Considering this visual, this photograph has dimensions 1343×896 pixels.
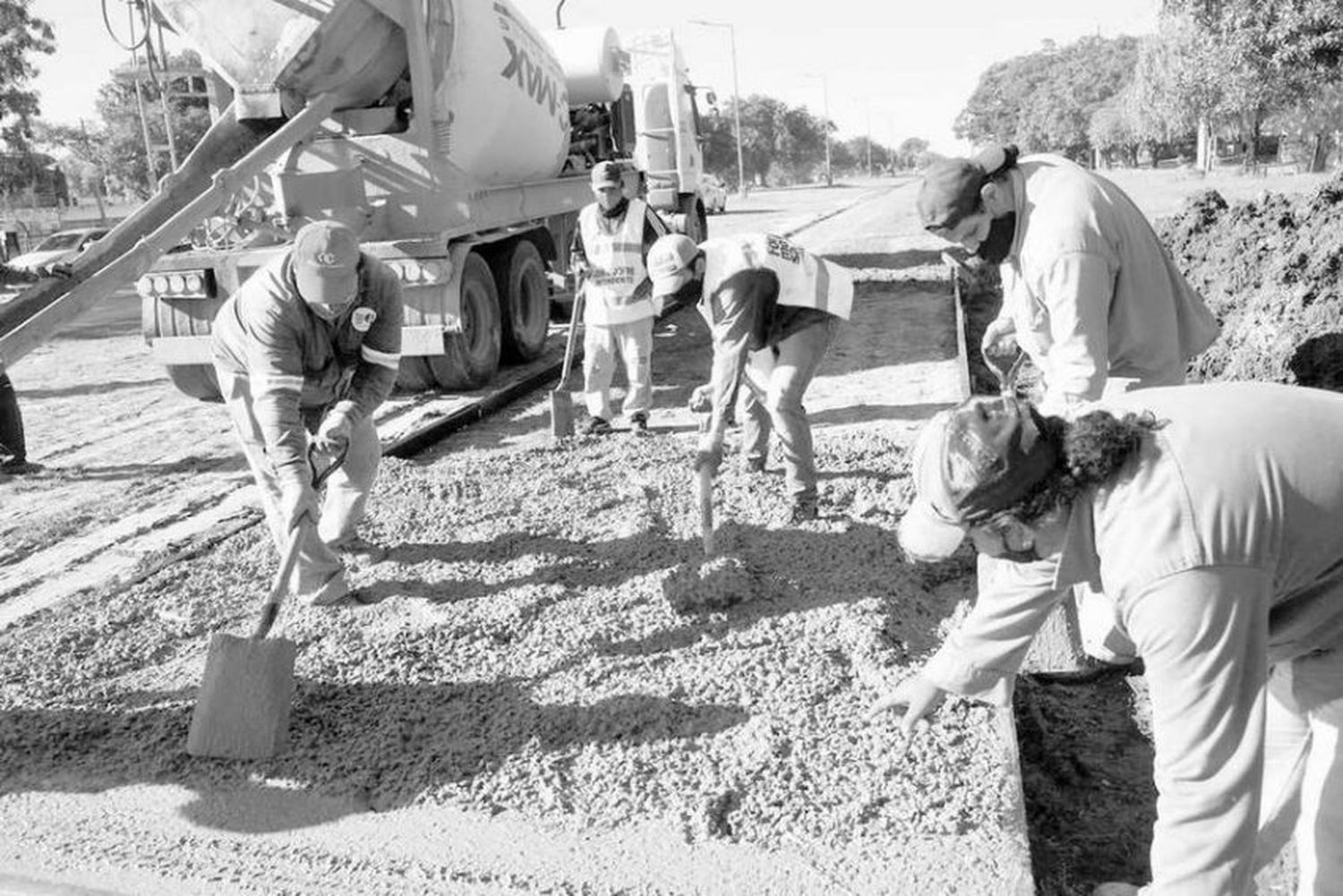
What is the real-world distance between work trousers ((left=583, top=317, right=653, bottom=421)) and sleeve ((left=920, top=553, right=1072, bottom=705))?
4588 millimetres

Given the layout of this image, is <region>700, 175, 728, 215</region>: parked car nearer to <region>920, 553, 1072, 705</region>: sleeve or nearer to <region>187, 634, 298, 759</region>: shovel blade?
<region>187, 634, 298, 759</region>: shovel blade

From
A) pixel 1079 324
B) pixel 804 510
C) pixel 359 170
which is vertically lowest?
pixel 804 510

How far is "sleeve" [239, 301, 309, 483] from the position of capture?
153 inches

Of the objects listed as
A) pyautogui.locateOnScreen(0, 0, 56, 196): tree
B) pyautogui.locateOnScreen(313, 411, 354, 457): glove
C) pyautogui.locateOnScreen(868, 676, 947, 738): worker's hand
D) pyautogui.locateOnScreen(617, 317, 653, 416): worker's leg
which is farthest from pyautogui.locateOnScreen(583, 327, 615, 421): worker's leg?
pyautogui.locateOnScreen(0, 0, 56, 196): tree

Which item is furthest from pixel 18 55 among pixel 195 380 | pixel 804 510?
pixel 804 510

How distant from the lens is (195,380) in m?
7.83

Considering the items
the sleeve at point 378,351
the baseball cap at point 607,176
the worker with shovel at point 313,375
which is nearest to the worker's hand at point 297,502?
the worker with shovel at point 313,375

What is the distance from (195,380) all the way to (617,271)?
337 cm

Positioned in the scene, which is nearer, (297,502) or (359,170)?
(297,502)

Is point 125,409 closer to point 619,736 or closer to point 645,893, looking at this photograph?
point 619,736

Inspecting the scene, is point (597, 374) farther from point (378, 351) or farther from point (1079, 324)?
point (1079, 324)

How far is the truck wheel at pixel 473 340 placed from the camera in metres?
7.85

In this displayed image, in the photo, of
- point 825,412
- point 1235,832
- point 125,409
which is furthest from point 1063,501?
point 125,409

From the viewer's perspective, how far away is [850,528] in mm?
4773
